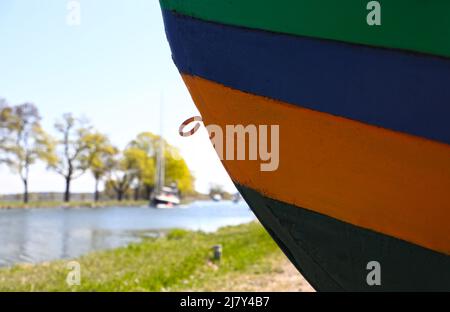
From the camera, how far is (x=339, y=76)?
1686mm

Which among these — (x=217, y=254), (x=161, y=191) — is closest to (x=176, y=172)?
(x=161, y=191)

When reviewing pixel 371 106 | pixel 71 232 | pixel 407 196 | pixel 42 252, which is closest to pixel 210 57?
pixel 371 106

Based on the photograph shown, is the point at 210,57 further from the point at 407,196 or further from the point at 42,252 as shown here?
the point at 42,252

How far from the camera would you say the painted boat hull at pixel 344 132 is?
1641 millimetres

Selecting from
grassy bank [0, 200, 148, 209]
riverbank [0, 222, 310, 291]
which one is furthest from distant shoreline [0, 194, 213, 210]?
riverbank [0, 222, 310, 291]

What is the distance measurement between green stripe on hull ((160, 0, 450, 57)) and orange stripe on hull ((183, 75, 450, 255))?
0.29 m

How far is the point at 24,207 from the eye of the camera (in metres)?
46.5

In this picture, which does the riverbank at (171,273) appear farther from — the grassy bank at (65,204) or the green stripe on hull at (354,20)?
the grassy bank at (65,204)

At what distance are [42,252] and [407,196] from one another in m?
15.5

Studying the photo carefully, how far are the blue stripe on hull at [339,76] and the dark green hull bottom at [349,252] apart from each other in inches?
17.4

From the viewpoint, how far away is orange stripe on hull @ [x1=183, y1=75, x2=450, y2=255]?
1.67 metres

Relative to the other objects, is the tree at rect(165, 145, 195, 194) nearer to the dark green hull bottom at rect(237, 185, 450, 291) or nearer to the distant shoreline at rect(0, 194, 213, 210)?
the distant shoreline at rect(0, 194, 213, 210)

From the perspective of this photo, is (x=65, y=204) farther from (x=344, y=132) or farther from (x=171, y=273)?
(x=344, y=132)

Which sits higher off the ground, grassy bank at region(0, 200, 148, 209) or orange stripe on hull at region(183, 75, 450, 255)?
orange stripe on hull at region(183, 75, 450, 255)
